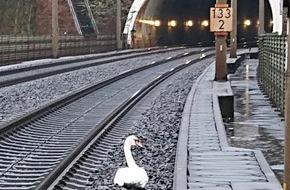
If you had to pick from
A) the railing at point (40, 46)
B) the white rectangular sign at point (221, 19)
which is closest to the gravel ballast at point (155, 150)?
the white rectangular sign at point (221, 19)

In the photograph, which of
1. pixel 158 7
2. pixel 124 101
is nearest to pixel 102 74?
pixel 124 101

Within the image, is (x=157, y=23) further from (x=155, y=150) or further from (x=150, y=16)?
(x=155, y=150)

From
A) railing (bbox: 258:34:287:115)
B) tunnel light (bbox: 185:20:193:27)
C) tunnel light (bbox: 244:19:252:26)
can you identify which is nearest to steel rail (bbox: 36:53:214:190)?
railing (bbox: 258:34:287:115)

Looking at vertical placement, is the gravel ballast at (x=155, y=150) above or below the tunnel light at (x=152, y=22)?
below

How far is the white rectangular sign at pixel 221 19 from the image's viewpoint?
69.4ft

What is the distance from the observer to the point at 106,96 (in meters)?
21.3

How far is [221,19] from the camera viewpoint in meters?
21.3

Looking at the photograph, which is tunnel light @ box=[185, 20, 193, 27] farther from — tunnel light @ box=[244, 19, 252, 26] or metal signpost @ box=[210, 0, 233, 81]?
metal signpost @ box=[210, 0, 233, 81]

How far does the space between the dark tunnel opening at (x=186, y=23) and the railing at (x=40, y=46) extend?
430 inches

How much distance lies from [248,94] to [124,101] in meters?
4.59

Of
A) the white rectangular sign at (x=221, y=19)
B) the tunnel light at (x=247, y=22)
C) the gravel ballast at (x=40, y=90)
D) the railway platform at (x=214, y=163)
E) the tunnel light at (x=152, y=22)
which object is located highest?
the white rectangular sign at (x=221, y=19)

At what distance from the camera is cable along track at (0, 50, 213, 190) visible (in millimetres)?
9734

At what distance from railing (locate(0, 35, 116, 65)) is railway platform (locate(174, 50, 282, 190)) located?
2523 cm

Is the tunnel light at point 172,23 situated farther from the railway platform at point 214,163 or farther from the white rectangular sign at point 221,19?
the railway platform at point 214,163
